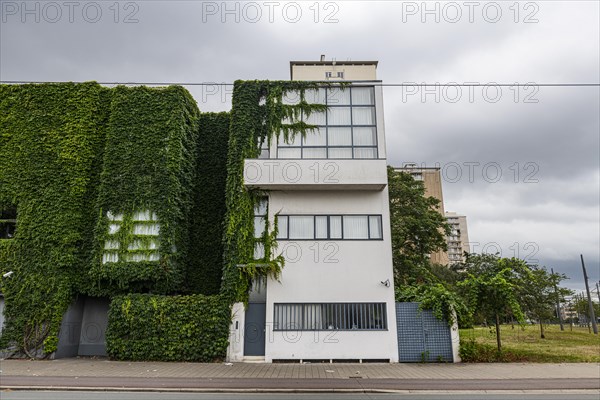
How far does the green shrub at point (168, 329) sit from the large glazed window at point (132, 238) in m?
1.88

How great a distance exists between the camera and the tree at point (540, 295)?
1071 inches

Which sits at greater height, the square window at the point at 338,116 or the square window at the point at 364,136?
the square window at the point at 338,116

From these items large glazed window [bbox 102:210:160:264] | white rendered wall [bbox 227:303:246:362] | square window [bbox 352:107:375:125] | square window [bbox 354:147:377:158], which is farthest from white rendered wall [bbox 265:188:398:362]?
large glazed window [bbox 102:210:160:264]

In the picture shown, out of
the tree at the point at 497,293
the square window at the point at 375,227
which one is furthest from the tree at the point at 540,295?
the square window at the point at 375,227

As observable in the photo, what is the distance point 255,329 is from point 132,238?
689cm

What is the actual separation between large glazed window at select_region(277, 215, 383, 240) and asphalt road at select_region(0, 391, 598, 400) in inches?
317

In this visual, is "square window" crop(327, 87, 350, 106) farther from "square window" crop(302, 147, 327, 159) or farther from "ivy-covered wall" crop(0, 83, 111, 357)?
"ivy-covered wall" crop(0, 83, 111, 357)

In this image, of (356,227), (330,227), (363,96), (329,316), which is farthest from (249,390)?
(363,96)

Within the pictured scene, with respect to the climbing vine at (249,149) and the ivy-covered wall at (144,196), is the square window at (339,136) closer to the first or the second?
the climbing vine at (249,149)

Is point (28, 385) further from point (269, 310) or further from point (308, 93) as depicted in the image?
point (308, 93)

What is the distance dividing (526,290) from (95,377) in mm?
26111

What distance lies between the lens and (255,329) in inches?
655

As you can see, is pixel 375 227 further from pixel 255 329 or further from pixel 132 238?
pixel 132 238

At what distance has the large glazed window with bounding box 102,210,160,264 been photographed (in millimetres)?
17406
